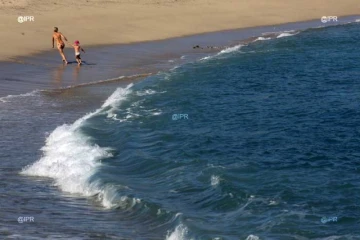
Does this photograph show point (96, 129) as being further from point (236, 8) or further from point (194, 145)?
point (236, 8)

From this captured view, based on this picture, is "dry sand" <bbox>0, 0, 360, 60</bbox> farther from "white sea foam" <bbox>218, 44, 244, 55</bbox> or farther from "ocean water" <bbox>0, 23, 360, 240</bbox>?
"ocean water" <bbox>0, 23, 360, 240</bbox>

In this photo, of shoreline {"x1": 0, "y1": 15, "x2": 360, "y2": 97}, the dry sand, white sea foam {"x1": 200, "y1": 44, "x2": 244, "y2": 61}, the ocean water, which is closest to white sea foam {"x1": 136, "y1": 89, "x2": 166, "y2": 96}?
the ocean water

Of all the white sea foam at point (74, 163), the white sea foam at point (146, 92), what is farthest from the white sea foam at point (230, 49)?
the white sea foam at point (74, 163)

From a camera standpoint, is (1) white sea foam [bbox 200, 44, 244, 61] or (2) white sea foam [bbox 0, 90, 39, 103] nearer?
(2) white sea foam [bbox 0, 90, 39, 103]

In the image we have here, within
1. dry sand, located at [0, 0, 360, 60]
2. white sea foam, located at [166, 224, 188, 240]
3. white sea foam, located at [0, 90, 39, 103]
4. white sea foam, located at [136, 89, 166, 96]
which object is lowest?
white sea foam, located at [166, 224, 188, 240]

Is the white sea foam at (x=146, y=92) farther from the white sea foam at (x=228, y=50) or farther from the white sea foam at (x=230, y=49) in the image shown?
the white sea foam at (x=230, y=49)

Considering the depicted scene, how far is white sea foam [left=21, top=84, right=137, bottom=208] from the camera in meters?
17.8

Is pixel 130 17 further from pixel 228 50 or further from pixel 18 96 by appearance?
pixel 18 96

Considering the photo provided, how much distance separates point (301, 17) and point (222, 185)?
1218 inches

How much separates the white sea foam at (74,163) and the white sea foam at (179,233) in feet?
6.19

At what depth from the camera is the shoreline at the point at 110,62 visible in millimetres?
29125

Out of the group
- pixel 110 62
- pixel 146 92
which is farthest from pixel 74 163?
pixel 110 62

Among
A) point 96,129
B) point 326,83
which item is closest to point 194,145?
point 96,129

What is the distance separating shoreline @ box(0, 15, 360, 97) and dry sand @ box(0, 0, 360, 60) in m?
0.85
